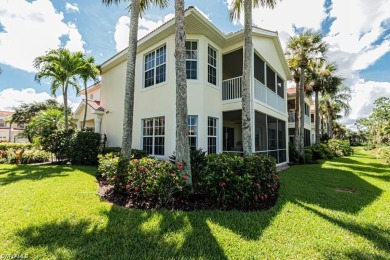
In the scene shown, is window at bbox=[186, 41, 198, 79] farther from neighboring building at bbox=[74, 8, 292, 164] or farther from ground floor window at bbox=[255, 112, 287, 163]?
ground floor window at bbox=[255, 112, 287, 163]

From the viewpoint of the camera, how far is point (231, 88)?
1152cm

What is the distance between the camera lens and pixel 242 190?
215 inches

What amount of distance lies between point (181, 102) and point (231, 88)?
6299mm

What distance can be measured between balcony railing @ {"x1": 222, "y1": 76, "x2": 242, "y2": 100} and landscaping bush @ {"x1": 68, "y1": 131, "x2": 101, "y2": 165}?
8.43 meters

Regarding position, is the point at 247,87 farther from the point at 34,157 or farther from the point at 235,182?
the point at 34,157

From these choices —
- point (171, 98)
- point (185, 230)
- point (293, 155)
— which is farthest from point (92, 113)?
point (293, 155)

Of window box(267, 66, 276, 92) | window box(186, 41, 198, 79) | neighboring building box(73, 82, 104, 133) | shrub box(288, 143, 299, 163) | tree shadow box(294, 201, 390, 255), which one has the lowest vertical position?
tree shadow box(294, 201, 390, 255)

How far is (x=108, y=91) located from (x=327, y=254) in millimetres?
15577

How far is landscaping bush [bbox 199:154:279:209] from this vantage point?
5422 millimetres

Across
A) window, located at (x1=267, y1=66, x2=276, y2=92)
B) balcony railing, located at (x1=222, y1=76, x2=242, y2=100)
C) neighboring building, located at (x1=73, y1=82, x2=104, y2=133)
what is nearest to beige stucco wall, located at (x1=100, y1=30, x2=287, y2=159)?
balcony railing, located at (x1=222, y1=76, x2=242, y2=100)

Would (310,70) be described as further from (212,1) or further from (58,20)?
(58,20)

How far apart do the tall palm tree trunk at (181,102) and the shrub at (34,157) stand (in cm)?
1198

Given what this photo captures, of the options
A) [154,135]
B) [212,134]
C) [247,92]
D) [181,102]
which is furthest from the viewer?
[154,135]

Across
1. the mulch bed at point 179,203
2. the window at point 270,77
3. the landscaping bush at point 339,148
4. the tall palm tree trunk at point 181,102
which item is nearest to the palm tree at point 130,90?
the mulch bed at point 179,203
